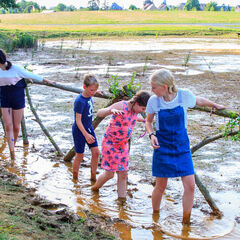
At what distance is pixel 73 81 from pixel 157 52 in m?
10.4

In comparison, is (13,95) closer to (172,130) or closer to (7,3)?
(172,130)

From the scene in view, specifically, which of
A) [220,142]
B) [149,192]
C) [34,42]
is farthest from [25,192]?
[34,42]

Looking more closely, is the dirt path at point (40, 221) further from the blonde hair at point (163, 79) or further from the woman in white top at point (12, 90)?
the woman in white top at point (12, 90)

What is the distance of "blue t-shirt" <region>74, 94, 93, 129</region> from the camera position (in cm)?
521

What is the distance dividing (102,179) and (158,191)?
927 millimetres

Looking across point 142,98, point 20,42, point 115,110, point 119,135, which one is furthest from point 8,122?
point 20,42

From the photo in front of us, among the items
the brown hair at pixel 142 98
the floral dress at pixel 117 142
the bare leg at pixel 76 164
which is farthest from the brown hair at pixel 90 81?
the bare leg at pixel 76 164

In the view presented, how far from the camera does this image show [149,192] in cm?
550

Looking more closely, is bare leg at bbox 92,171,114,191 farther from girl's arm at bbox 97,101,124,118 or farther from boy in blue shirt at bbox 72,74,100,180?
girl's arm at bbox 97,101,124,118

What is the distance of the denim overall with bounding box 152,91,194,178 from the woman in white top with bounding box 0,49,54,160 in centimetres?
255

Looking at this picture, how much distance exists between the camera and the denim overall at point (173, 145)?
13.3 ft

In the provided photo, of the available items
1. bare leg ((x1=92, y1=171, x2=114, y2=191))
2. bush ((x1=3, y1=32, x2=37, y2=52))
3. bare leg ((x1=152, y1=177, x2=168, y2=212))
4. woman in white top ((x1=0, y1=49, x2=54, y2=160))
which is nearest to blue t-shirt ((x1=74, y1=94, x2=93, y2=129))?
bare leg ((x1=92, y1=171, x2=114, y2=191))

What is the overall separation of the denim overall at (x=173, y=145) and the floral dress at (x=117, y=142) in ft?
2.38

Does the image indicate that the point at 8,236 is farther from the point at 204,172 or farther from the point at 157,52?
the point at 157,52
